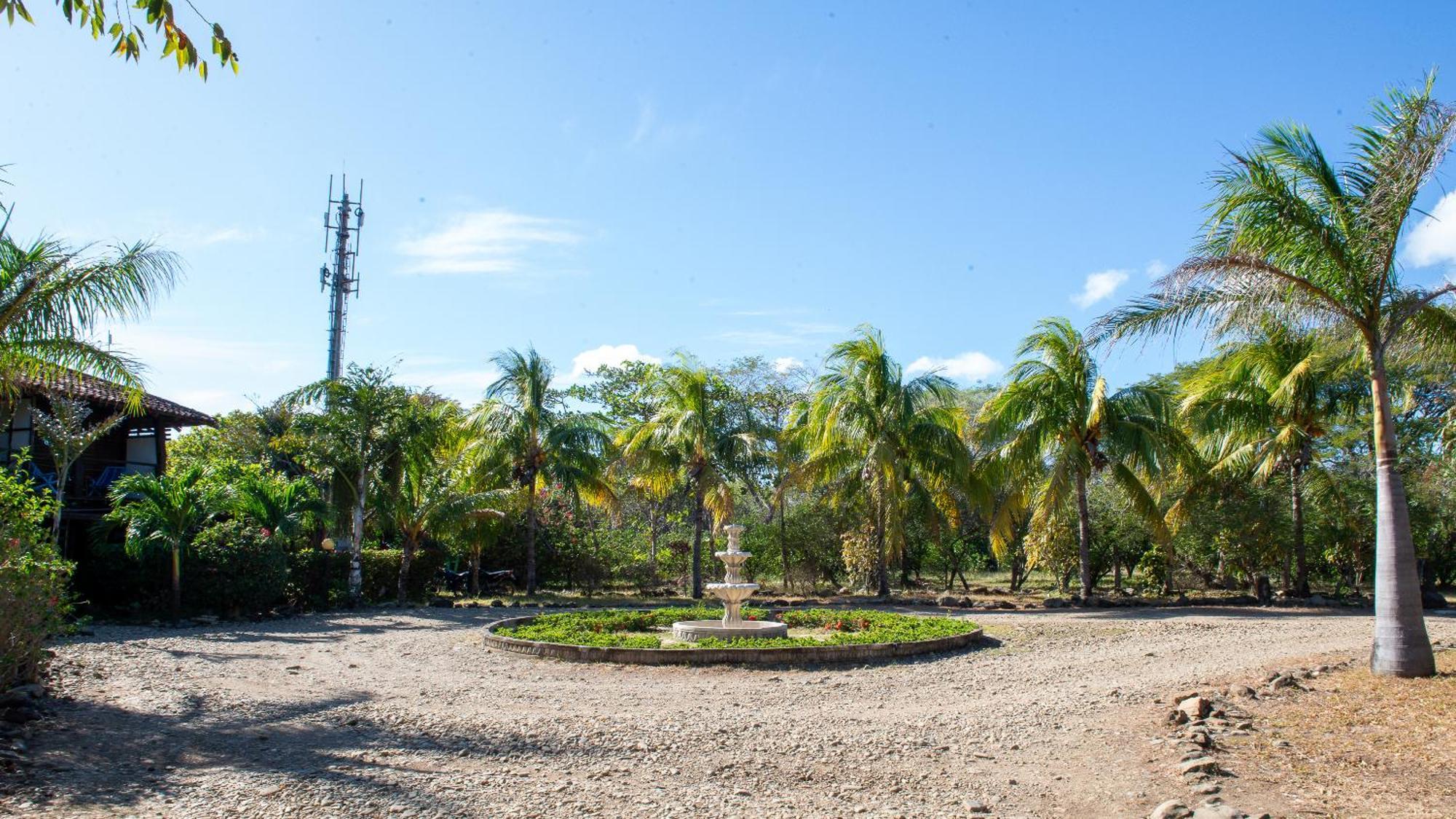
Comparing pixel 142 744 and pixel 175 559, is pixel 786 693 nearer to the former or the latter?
pixel 142 744

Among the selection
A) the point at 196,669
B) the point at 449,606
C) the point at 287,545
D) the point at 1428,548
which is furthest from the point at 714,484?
the point at 1428,548

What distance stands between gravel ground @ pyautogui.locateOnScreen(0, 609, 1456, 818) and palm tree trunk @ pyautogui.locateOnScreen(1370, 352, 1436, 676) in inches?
57.0

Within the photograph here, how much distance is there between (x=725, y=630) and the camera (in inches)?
567

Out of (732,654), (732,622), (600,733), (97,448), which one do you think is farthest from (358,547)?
(600,733)

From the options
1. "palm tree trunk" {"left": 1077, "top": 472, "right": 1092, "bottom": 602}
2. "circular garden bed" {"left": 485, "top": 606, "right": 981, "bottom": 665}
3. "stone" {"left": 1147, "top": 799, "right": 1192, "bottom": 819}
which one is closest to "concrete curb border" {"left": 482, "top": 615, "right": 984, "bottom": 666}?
"circular garden bed" {"left": 485, "top": 606, "right": 981, "bottom": 665}

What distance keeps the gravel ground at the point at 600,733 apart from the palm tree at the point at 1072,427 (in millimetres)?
8068

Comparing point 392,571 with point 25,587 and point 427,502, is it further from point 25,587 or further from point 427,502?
point 25,587

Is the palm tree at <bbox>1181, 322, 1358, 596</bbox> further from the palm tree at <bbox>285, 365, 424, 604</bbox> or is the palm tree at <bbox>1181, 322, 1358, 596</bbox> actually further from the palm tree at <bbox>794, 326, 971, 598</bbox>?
the palm tree at <bbox>285, 365, 424, 604</bbox>

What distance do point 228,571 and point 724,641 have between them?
10.7 m

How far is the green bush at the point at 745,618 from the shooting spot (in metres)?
13.2

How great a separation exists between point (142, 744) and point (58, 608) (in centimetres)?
252

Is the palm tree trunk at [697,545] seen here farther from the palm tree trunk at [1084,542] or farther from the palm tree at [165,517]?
the palm tree at [165,517]

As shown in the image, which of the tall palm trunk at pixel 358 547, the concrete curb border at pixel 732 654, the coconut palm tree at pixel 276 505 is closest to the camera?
the concrete curb border at pixel 732 654

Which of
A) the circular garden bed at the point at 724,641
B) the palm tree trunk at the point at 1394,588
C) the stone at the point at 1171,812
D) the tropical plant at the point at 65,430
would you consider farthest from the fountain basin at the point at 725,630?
the tropical plant at the point at 65,430
